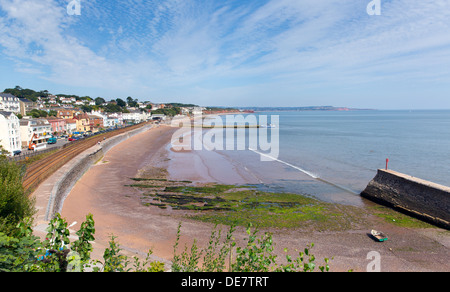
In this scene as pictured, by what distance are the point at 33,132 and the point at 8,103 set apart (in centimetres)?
3568

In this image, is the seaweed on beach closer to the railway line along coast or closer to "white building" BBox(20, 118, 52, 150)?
the railway line along coast

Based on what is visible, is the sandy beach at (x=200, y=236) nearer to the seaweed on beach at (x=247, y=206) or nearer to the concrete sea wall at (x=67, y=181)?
the concrete sea wall at (x=67, y=181)

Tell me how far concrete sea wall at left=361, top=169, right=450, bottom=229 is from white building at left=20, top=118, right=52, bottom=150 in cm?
5076

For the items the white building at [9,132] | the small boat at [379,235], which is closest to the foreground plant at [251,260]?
the small boat at [379,235]

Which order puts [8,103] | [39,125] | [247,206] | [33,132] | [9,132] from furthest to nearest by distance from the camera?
[8,103], [39,125], [33,132], [9,132], [247,206]

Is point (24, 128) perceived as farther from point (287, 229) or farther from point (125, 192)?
point (287, 229)

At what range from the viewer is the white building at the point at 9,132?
38.2 m

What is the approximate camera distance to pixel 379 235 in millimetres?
13180

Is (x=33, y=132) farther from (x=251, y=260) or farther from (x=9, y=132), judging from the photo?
(x=251, y=260)

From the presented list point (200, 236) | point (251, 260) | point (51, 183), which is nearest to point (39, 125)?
point (51, 183)
